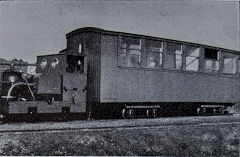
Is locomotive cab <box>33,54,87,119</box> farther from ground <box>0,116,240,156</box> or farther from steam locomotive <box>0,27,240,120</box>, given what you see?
ground <box>0,116,240,156</box>

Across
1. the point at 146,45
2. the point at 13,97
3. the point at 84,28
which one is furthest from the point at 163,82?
the point at 13,97

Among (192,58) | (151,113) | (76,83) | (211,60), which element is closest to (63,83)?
(76,83)

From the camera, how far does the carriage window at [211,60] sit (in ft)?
41.3

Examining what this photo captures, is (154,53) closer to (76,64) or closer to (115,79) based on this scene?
(115,79)

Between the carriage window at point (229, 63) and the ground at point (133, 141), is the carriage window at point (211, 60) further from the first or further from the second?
the ground at point (133, 141)

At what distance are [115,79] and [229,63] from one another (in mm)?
6402

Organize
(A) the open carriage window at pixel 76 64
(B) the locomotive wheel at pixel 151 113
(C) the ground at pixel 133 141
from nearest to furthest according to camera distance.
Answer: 1. (C) the ground at pixel 133 141
2. (A) the open carriage window at pixel 76 64
3. (B) the locomotive wheel at pixel 151 113

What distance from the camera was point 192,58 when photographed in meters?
12.1

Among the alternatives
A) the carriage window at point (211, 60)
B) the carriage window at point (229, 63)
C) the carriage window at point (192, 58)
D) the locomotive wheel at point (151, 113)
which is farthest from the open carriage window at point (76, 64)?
the carriage window at point (229, 63)

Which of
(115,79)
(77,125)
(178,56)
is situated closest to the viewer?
(77,125)

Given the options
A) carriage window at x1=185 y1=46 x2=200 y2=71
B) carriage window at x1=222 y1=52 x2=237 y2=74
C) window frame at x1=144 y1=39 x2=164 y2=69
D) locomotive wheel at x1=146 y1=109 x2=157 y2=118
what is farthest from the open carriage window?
carriage window at x1=222 y1=52 x2=237 y2=74

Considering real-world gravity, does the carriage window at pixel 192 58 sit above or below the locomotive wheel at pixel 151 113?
above

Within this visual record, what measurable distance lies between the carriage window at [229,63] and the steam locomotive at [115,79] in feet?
0.74

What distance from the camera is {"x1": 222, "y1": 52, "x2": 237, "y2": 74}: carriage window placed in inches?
523
